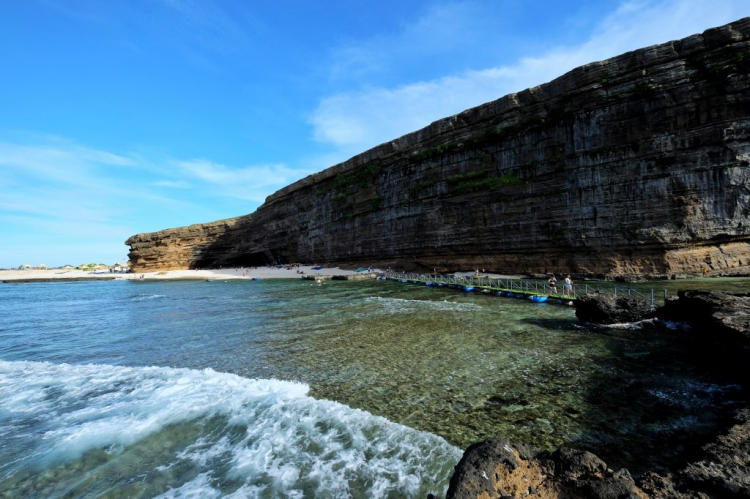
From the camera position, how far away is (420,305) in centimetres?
2339

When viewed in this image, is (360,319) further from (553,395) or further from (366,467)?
(366,467)

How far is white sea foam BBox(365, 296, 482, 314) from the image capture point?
833 inches

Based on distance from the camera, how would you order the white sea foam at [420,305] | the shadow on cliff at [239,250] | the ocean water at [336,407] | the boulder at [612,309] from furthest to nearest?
the shadow on cliff at [239,250] < the white sea foam at [420,305] < the boulder at [612,309] < the ocean water at [336,407]

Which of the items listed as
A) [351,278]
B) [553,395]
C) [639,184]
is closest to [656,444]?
[553,395]

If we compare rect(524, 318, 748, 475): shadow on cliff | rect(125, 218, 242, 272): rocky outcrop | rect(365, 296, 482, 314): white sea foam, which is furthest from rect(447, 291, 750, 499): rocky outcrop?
rect(125, 218, 242, 272): rocky outcrop

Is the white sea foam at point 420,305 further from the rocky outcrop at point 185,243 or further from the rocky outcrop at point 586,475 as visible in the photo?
the rocky outcrop at point 185,243

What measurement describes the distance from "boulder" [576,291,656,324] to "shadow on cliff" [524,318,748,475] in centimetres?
320

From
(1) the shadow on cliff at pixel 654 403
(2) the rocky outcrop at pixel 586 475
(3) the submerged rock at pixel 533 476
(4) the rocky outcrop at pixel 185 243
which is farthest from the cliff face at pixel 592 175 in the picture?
(4) the rocky outcrop at pixel 185 243

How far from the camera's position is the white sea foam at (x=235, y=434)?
5.29 meters

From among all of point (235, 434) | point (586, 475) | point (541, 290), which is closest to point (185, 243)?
point (541, 290)

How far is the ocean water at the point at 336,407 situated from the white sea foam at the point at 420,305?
558 centimetres

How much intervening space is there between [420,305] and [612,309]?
36.3 ft

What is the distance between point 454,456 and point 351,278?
43453mm

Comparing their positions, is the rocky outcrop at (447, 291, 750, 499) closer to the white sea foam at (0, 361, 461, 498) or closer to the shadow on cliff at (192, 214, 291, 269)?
the white sea foam at (0, 361, 461, 498)
